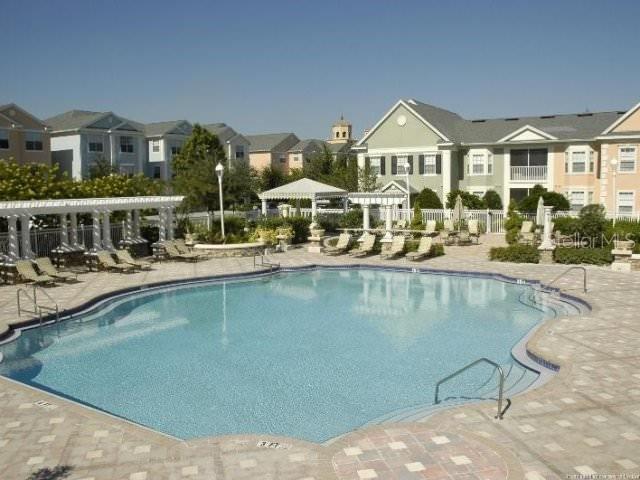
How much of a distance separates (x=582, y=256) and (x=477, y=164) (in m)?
18.5

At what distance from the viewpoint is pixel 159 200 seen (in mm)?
25234

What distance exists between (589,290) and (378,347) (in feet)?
25.2

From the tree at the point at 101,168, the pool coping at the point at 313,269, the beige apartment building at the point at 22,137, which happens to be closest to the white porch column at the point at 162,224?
the pool coping at the point at 313,269

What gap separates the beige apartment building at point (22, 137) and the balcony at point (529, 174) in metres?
36.4

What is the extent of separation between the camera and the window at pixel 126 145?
56.4m

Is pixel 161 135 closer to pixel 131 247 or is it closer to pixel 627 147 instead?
pixel 131 247

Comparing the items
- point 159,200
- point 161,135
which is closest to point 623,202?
point 159,200

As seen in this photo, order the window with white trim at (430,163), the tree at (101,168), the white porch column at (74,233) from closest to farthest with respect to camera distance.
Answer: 1. the white porch column at (74,233)
2. the window with white trim at (430,163)
3. the tree at (101,168)

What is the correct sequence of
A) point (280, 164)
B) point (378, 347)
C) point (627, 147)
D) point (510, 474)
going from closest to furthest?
point (510, 474)
point (378, 347)
point (627, 147)
point (280, 164)

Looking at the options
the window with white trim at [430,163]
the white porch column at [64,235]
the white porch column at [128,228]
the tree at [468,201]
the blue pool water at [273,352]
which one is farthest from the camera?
the window with white trim at [430,163]

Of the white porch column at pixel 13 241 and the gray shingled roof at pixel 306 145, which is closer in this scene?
the white porch column at pixel 13 241

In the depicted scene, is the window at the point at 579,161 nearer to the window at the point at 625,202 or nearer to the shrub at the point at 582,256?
the window at the point at 625,202

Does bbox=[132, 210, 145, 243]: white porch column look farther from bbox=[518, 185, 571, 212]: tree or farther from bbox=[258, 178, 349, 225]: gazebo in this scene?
bbox=[518, 185, 571, 212]: tree

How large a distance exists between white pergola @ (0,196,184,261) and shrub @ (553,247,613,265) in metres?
15.6
